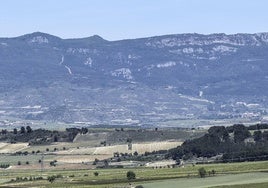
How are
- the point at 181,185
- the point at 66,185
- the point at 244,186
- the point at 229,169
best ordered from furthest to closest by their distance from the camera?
the point at 229,169 → the point at 66,185 → the point at 181,185 → the point at 244,186

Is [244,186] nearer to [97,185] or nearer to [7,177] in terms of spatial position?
[97,185]

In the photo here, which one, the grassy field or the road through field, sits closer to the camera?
the road through field

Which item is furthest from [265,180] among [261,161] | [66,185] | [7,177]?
[7,177]

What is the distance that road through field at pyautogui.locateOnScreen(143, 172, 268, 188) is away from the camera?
438 feet

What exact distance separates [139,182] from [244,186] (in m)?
33.1

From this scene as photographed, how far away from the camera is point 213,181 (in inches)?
5551

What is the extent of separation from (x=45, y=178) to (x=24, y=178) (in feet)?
17.0

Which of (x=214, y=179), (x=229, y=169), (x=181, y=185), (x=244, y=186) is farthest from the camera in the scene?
(x=229, y=169)

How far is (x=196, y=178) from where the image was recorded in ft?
503

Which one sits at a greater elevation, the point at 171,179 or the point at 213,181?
the point at 213,181

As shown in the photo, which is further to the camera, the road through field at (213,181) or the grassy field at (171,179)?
the grassy field at (171,179)

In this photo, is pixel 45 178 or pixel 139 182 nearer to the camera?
pixel 139 182

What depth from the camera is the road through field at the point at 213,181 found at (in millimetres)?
133650

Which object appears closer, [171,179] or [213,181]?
[213,181]
